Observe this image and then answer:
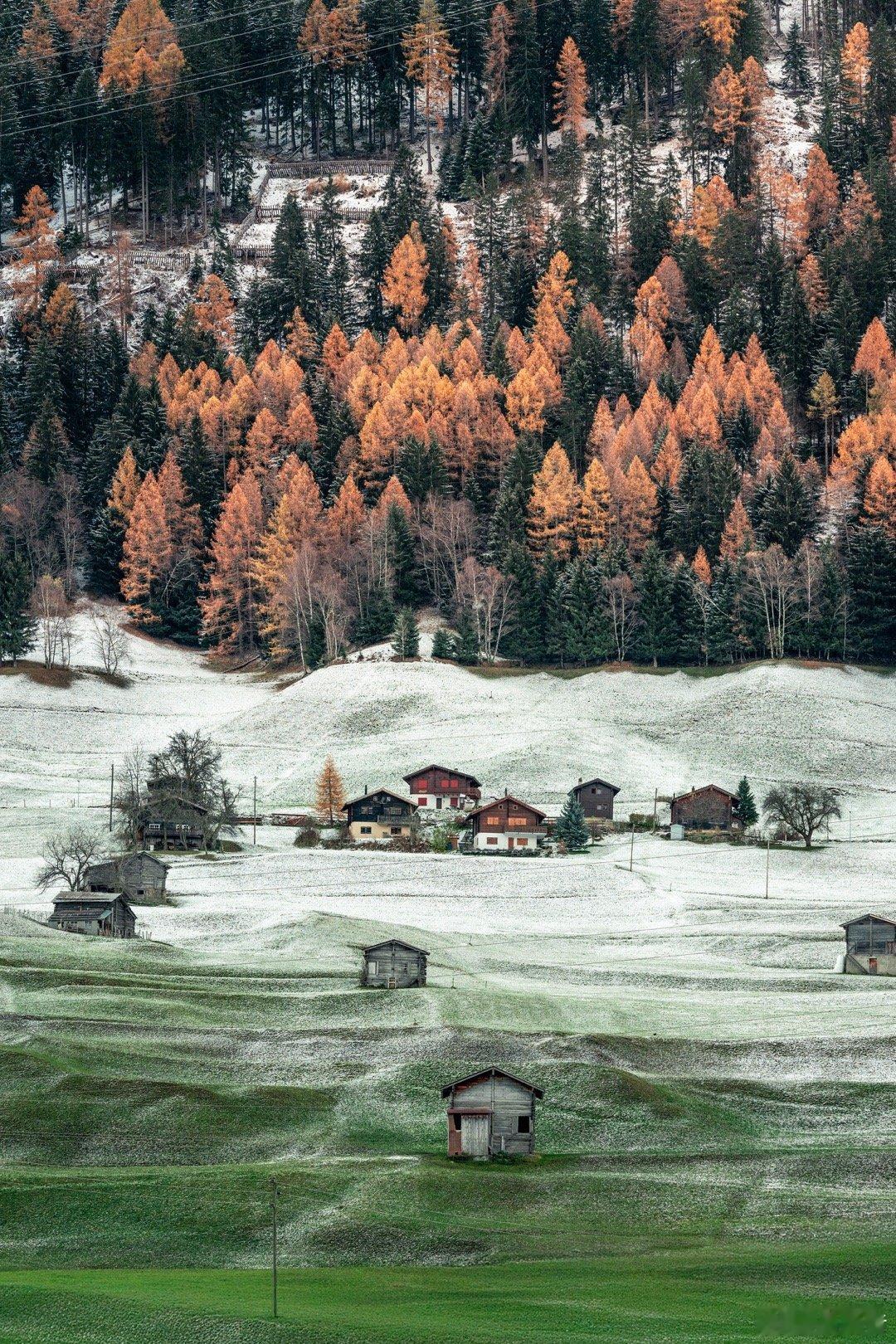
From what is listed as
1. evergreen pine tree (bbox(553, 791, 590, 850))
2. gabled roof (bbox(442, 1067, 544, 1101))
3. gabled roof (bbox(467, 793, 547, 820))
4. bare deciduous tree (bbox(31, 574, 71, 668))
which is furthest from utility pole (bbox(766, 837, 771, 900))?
bare deciduous tree (bbox(31, 574, 71, 668))

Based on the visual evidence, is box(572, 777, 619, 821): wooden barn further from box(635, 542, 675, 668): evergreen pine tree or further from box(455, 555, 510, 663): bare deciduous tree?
box(455, 555, 510, 663): bare deciduous tree

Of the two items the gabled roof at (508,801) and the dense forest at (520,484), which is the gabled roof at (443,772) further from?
the dense forest at (520,484)

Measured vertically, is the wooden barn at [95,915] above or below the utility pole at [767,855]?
below

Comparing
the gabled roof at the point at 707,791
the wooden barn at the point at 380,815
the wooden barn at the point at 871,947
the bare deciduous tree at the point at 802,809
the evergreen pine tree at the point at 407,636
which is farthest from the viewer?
the evergreen pine tree at the point at 407,636

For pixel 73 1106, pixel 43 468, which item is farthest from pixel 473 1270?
pixel 43 468

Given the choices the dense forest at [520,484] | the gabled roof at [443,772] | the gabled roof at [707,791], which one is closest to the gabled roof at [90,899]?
the gabled roof at [443,772]

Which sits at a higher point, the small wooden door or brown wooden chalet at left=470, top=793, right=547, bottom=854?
brown wooden chalet at left=470, top=793, right=547, bottom=854
